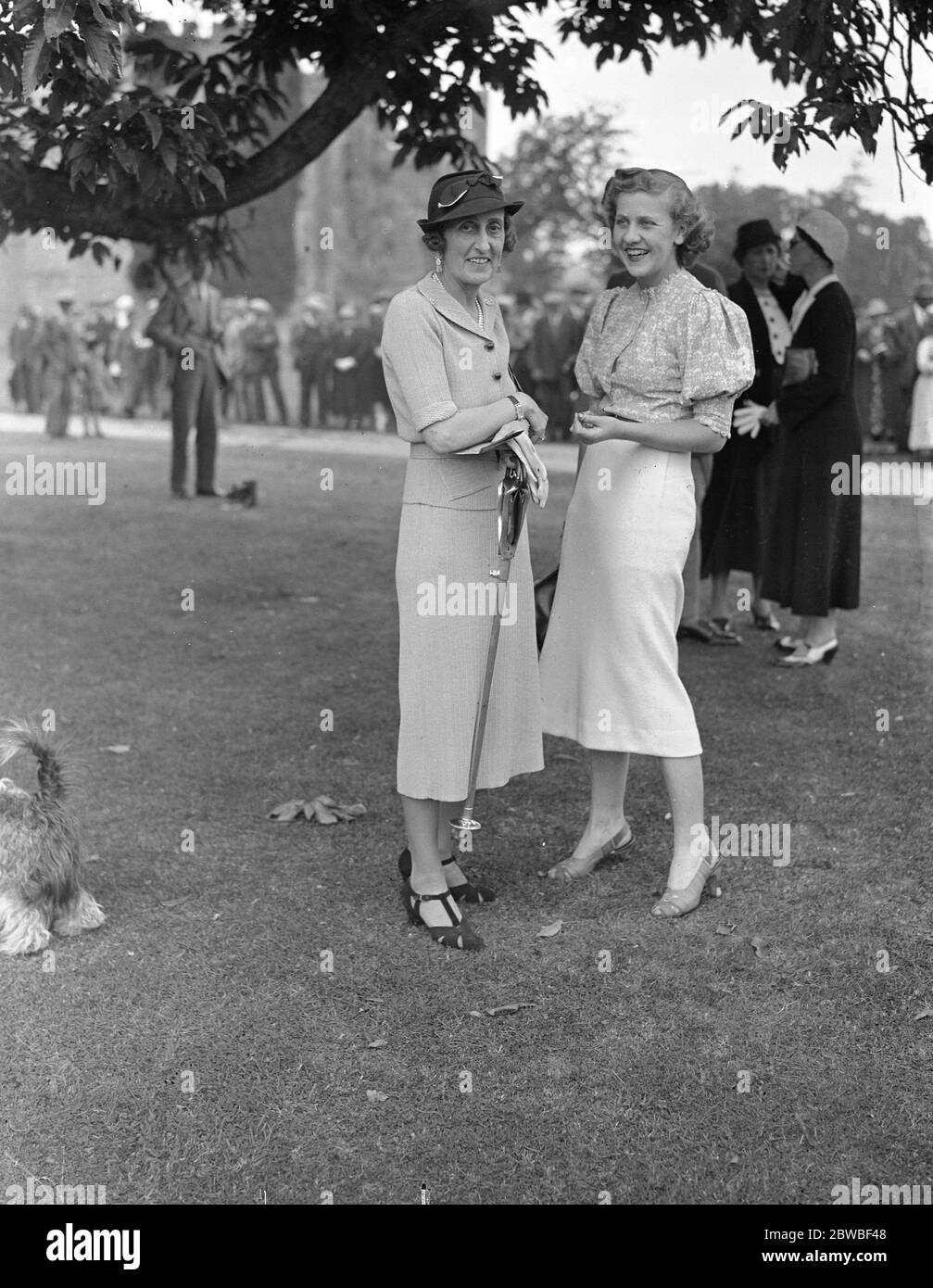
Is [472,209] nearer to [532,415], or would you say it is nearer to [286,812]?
[532,415]

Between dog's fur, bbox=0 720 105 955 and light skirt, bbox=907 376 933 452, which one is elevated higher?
light skirt, bbox=907 376 933 452

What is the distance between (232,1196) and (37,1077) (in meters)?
0.77

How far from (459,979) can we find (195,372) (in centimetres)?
1194

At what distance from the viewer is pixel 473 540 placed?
4715 mm

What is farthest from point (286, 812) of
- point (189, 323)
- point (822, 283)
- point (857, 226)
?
point (857, 226)

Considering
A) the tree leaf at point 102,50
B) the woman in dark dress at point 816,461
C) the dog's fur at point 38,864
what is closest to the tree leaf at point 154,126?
the tree leaf at point 102,50

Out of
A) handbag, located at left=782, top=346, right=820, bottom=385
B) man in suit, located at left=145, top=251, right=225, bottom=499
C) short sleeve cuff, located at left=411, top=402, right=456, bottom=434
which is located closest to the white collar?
handbag, located at left=782, top=346, right=820, bottom=385

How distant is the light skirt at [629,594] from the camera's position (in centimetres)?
493

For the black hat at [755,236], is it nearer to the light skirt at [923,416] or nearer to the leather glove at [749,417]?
the leather glove at [749,417]

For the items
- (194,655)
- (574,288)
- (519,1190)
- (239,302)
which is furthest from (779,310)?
(239,302)

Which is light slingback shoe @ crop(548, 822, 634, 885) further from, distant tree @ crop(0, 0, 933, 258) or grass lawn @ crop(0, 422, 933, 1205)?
distant tree @ crop(0, 0, 933, 258)

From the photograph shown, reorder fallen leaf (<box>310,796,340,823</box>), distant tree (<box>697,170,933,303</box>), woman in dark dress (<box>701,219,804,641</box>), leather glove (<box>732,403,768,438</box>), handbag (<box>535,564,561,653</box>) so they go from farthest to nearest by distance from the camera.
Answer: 1. distant tree (<box>697,170,933,303</box>)
2. woman in dark dress (<box>701,219,804,641</box>)
3. leather glove (<box>732,403,768,438</box>)
4. fallen leaf (<box>310,796,340,823</box>)
5. handbag (<box>535,564,561,653</box>)

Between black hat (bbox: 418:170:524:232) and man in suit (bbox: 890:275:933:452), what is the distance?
1770 centimetres

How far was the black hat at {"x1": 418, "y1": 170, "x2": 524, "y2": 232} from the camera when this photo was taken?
178 inches
